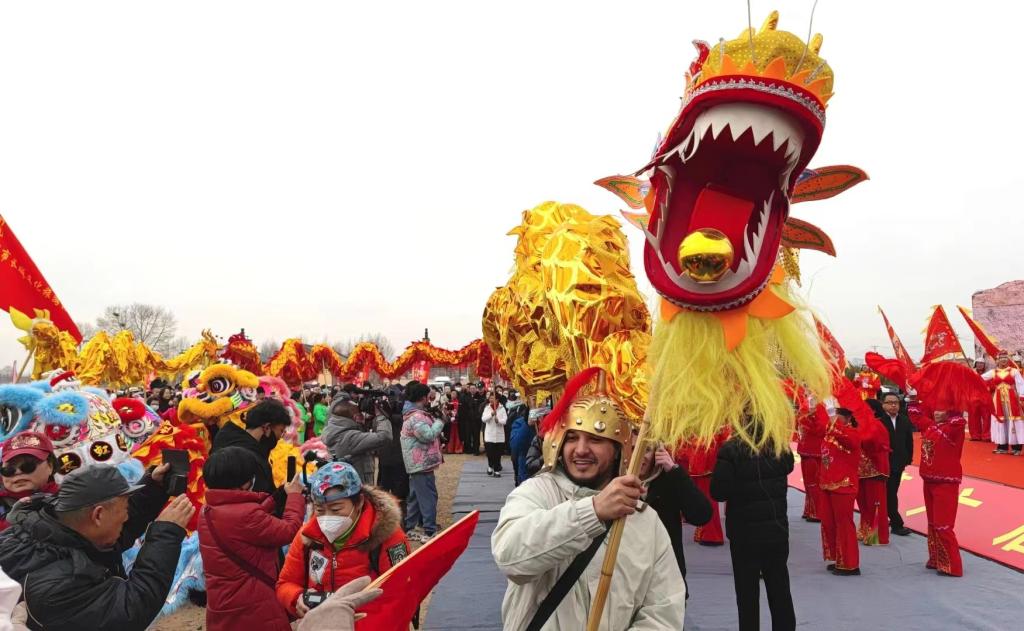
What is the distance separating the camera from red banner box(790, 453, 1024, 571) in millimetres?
5801

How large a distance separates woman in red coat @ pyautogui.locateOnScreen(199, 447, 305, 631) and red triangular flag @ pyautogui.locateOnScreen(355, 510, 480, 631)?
1.07 m

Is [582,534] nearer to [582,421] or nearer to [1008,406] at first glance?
[582,421]

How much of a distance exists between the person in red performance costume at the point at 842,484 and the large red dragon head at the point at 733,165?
365cm

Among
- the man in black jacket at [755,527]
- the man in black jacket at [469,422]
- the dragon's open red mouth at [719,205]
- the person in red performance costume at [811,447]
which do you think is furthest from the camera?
the man in black jacket at [469,422]

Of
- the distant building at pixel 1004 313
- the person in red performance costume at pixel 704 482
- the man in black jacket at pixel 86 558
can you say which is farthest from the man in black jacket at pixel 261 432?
the distant building at pixel 1004 313

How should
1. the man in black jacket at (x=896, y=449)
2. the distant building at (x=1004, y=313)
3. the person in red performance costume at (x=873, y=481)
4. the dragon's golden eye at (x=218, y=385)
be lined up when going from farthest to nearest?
the distant building at (x=1004, y=313), the man in black jacket at (x=896, y=449), the person in red performance costume at (x=873, y=481), the dragon's golden eye at (x=218, y=385)

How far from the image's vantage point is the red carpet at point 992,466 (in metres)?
8.30

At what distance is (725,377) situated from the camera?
1.95 m

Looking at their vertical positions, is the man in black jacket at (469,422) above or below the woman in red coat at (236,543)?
below

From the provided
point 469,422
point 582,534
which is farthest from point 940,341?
point 469,422

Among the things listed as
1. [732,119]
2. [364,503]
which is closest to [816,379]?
[732,119]

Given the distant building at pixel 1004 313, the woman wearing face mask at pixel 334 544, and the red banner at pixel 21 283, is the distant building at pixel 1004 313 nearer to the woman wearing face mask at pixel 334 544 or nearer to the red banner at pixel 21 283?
the woman wearing face mask at pixel 334 544

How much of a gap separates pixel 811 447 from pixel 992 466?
5069 millimetres

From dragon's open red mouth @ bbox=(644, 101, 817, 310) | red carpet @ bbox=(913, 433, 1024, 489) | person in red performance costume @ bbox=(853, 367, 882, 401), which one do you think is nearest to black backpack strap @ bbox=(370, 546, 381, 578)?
dragon's open red mouth @ bbox=(644, 101, 817, 310)
